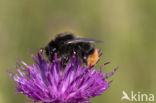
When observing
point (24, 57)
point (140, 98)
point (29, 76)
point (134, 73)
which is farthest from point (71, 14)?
point (29, 76)

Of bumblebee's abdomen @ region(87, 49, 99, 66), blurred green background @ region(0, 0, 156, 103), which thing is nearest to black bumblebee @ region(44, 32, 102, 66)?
bumblebee's abdomen @ region(87, 49, 99, 66)

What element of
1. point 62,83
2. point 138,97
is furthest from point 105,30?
point 62,83

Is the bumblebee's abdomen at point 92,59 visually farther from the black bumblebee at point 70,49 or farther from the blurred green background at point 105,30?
the blurred green background at point 105,30

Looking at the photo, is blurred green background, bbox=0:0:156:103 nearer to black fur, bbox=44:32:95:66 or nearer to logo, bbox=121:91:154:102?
logo, bbox=121:91:154:102

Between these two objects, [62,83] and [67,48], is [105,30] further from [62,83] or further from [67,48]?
[62,83]

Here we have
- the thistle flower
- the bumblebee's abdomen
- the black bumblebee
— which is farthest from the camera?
the bumblebee's abdomen

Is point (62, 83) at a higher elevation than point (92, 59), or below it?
below
